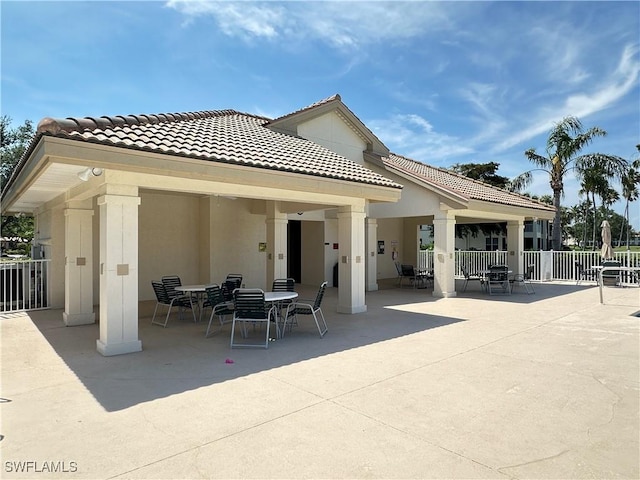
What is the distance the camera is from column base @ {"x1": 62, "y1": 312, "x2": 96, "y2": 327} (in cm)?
898

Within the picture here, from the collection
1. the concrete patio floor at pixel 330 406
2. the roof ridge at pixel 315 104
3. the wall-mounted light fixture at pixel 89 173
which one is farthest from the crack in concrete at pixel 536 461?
the roof ridge at pixel 315 104

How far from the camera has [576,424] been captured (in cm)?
392

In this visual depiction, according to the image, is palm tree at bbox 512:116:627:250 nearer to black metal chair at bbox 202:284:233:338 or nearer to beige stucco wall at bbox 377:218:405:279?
beige stucco wall at bbox 377:218:405:279

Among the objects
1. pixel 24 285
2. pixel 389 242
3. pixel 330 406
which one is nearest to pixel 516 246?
pixel 389 242

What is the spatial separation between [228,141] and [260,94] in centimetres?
347

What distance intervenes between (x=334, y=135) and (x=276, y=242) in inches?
198

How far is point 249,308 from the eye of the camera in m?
7.15

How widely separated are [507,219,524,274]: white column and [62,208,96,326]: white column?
15.7 m

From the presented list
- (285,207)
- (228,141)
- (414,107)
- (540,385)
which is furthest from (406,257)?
(540,385)

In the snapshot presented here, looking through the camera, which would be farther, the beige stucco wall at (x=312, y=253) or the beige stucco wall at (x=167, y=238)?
the beige stucco wall at (x=312, y=253)

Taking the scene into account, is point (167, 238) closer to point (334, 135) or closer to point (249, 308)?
point (334, 135)

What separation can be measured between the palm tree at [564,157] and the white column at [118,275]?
22.9 meters

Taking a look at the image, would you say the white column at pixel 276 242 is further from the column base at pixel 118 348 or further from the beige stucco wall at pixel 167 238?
the column base at pixel 118 348

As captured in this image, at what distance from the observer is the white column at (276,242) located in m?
12.9
